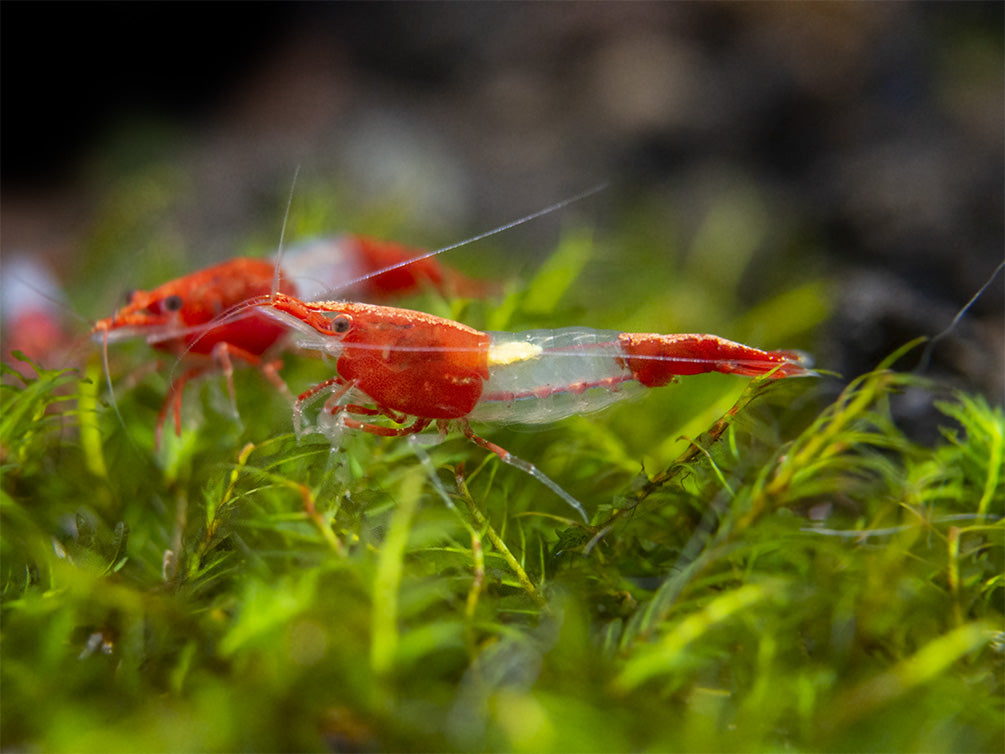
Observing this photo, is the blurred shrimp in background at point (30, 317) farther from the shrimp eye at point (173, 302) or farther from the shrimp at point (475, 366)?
the shrimp at point (475, 366)

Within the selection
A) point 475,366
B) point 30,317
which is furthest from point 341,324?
point 30,317

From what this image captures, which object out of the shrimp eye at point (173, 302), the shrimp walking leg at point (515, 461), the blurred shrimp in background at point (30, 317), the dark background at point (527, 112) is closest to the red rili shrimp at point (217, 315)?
the shrimp eye at point (173, 302)

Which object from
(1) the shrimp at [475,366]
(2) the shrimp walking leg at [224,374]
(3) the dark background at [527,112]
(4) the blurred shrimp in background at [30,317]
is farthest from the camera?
(3) the dark background at [527,112]

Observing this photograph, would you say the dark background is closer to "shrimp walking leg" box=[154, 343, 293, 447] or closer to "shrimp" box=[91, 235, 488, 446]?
"shrimp" box=[91, 235, 488, 446]

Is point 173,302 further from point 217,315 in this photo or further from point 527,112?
point 527,112

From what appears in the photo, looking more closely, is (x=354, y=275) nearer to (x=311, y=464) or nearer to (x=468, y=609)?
(x=311, y=464)

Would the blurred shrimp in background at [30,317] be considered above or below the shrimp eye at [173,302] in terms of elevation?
below
